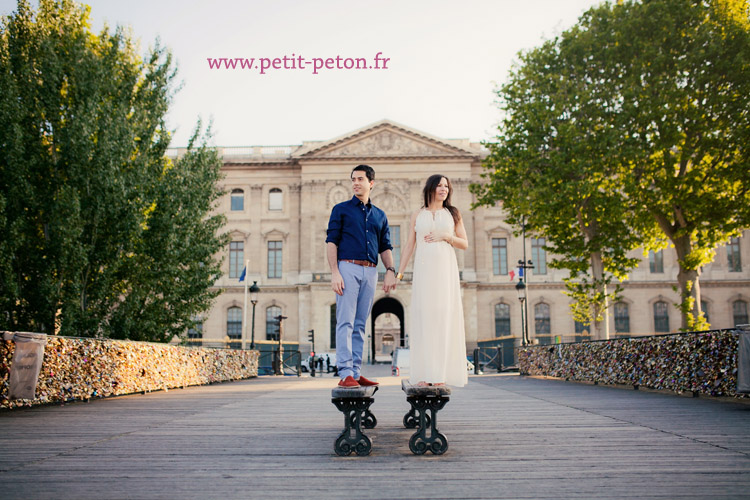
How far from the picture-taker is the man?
5332 millimetres

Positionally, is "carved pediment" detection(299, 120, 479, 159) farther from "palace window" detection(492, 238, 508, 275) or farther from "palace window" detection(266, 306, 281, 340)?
"palace window" detection(266, 306, 281, 340)

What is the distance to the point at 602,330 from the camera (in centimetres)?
2322

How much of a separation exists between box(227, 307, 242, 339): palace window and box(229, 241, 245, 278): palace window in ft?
8.90

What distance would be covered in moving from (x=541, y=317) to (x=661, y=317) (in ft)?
30.7

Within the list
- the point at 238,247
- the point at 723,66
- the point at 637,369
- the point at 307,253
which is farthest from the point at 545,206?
the point at 238,247

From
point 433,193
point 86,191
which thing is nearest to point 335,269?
point 433,193

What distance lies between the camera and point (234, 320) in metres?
47.8

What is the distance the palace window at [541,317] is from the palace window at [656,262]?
8.91 metres

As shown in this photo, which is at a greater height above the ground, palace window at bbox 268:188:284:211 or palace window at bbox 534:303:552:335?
palace window at bbox 268:188:284:211

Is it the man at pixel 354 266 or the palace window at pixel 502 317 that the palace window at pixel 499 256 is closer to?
the palace window at pixel 502 317

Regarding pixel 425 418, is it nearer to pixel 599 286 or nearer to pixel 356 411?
pixel 356 411

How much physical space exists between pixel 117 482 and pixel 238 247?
4557 centimetres

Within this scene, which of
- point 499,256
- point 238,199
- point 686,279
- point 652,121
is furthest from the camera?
point 238,199

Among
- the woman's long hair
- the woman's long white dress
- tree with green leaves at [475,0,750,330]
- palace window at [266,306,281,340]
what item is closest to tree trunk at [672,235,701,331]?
tree with green leaves at [475,0,750,330]
